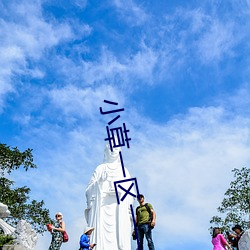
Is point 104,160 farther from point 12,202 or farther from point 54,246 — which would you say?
point 54,246

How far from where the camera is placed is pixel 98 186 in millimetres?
14953

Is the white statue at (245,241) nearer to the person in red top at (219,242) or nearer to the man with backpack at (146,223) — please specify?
the person in red top at (219,242)

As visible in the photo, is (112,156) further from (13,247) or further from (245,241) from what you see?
(245,241)

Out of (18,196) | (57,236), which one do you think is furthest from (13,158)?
(57,236)

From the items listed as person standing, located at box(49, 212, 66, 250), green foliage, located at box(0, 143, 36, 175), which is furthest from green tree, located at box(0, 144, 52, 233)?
person standing, located at box(49, 212, 66, 250)

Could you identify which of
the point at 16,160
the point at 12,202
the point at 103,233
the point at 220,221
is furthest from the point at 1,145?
the point at 220,221

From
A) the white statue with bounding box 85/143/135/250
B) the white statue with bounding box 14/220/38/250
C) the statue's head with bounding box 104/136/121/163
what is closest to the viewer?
the white statue with bounding box 14/220/38/250

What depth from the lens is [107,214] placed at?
48.8ft

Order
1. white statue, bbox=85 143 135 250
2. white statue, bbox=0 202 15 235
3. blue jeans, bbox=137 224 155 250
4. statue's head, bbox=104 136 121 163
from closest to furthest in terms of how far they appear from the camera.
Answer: blue jeans, bbox=137 224 155 250
white statue, bbox=0 202 15 235
white statue, bbox=85 143 135 250
statue's head, bbox=104 136 121 163

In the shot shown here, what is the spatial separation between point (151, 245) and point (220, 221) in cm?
931

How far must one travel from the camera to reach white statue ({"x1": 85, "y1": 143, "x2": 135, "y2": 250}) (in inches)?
568

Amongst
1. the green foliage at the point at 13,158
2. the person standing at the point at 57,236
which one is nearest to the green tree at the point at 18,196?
the green foliage at the point at 13,158

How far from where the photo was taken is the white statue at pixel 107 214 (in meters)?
14.4

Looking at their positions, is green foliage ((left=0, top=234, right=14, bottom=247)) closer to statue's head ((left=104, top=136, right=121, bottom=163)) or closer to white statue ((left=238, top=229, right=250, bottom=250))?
white statue ((left=238, top=229, right=250, bottom=250))
